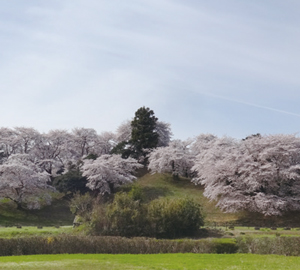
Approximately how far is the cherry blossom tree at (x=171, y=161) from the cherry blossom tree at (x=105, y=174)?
201 inches

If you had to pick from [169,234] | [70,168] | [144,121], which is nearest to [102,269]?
[169,234]

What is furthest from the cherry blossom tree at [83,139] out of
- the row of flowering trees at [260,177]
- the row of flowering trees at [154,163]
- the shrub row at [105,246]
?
the shrub row at [105,246]

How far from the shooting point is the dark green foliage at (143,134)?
203ft

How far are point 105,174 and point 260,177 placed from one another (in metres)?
22.7

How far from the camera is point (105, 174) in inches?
2013

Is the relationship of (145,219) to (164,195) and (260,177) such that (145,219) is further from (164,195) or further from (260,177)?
(164,195)

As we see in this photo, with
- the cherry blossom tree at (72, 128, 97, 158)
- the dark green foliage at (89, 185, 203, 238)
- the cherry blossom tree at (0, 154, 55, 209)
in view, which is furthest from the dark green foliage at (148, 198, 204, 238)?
the cherry blossom tree at (72, 128, 97, 158)

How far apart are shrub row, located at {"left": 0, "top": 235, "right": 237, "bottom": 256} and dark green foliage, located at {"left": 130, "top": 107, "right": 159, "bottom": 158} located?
122ft

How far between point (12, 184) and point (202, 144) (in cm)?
3220

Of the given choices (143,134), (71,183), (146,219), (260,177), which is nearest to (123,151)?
(143,134)

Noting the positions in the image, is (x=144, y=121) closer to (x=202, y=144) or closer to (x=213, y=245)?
(x=202, y=144)

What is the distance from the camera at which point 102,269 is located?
1569 centimetres

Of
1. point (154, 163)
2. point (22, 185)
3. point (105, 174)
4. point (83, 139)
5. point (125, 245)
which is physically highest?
point (83, 139)

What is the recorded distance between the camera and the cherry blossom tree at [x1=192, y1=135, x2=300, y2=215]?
38.1 m
